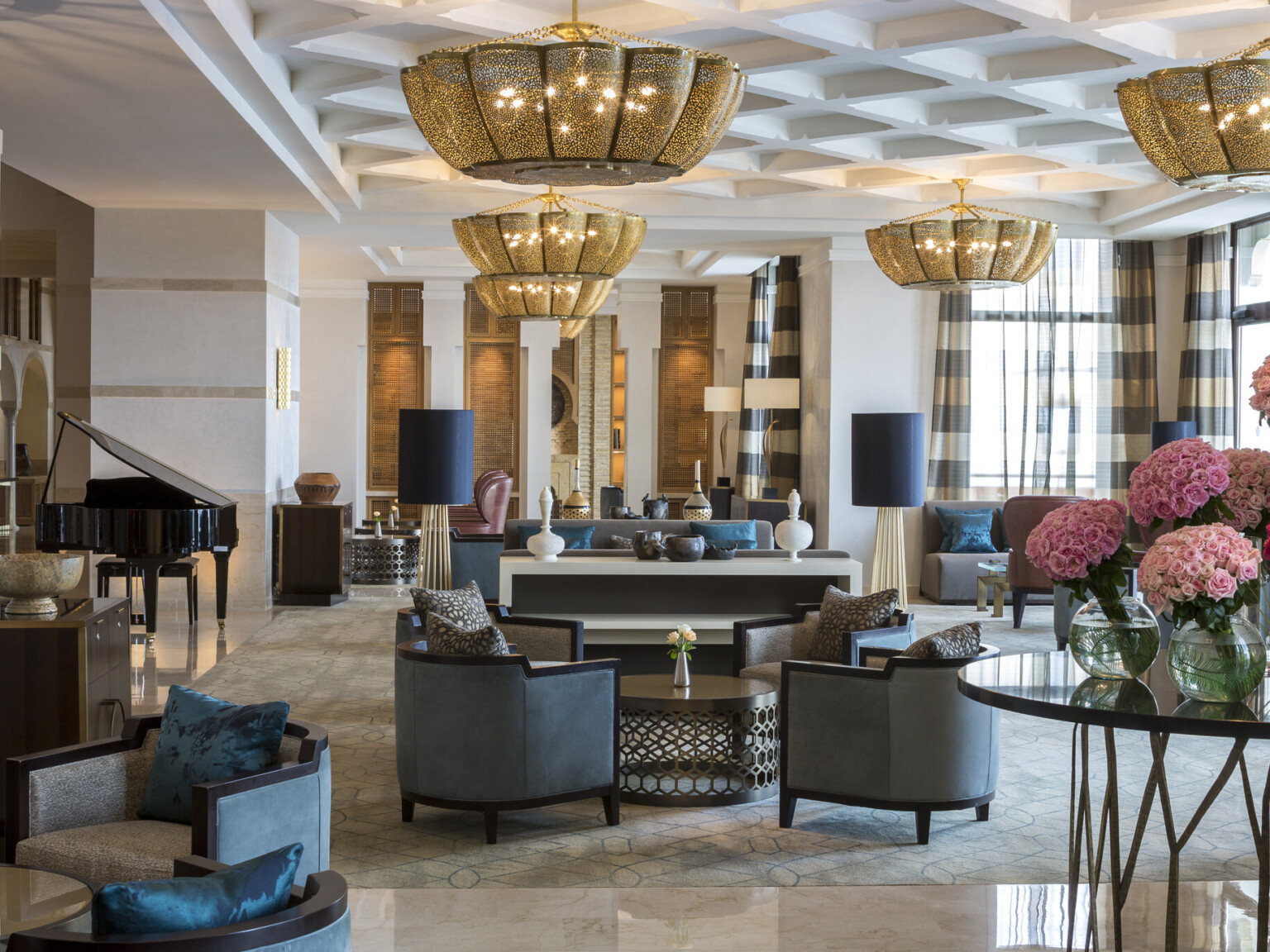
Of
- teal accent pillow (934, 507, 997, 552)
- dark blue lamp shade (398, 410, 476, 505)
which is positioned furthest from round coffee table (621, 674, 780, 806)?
teal accent pillow (934, 507, 997, 552)

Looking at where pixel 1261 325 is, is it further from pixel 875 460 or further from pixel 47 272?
pixel 47 272

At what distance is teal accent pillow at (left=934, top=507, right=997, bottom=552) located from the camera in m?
11.3

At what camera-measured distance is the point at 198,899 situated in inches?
80.2

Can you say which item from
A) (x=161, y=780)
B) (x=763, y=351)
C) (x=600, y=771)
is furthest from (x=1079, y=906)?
(x=763, y=351)

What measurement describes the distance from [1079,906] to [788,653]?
2.10m

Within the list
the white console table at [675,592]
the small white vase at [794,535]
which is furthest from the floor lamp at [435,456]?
the small white vase at [794,535]

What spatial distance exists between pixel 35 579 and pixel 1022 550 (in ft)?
25.0

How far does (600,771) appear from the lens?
15.4ft

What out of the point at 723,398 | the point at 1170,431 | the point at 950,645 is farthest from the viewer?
the point at 723,398

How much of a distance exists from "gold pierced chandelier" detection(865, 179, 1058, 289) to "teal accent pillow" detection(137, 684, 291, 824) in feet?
18.0

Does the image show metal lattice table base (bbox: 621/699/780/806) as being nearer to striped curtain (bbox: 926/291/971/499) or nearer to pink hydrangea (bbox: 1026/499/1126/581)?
pink hydrangea (bbox: 1026/499/1126/581)

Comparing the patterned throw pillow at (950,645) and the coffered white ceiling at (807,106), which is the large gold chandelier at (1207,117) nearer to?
the patterned throw pillow at (950,645)

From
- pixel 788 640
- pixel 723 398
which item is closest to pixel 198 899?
pixel 788 640

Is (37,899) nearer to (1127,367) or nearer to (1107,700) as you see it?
(1107,700)
